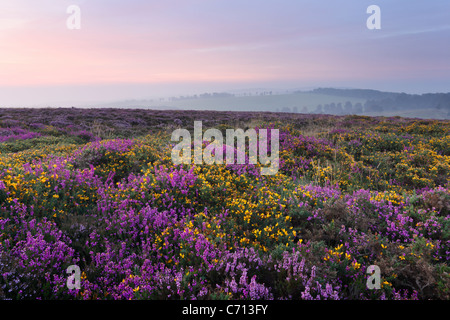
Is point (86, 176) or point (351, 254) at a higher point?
point (86, 176)

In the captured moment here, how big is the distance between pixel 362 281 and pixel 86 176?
6.26 metres

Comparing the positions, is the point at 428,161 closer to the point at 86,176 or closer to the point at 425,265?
the point at 425,265

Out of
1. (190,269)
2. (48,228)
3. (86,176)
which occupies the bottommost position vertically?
(190,269)

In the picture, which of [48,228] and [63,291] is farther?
[48,228]

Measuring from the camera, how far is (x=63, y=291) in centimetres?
314

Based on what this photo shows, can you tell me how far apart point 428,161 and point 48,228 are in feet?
41.1

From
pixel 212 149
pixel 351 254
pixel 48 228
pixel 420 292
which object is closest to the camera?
pixel 420 292
